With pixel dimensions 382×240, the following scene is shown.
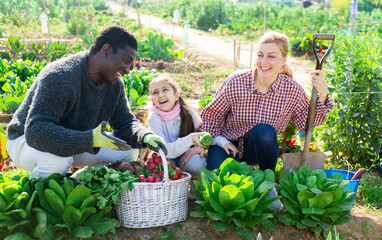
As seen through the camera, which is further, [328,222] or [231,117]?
[231,117]

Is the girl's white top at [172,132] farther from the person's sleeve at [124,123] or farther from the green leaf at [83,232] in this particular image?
the green leaf at [83,232]

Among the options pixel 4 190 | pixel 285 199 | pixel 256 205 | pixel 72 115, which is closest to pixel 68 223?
pixel 4 190

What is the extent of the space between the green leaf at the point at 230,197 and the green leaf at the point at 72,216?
2.59 feet

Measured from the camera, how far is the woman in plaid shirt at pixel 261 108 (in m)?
2.72

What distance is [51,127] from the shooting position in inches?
84.9

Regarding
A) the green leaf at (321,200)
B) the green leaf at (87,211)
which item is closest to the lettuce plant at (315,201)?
the green leaf at (321,200)

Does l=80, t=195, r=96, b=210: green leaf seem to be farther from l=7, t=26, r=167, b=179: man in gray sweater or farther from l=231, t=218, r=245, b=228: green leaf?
l=231, t=218, r=245, b=228: green leaf

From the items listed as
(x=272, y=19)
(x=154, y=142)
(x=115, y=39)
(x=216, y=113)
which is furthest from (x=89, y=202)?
(x=272, y=19)

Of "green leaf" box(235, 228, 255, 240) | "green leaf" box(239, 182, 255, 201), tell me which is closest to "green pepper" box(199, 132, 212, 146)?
"green leaf" box(239, 182, 255, 201)

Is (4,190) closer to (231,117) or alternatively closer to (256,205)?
(256,205)

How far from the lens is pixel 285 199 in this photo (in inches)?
97.6

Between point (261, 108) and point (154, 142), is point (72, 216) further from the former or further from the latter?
point (261, 108)

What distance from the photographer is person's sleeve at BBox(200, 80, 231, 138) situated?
2908mm

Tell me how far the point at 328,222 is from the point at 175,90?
1.39 meters
